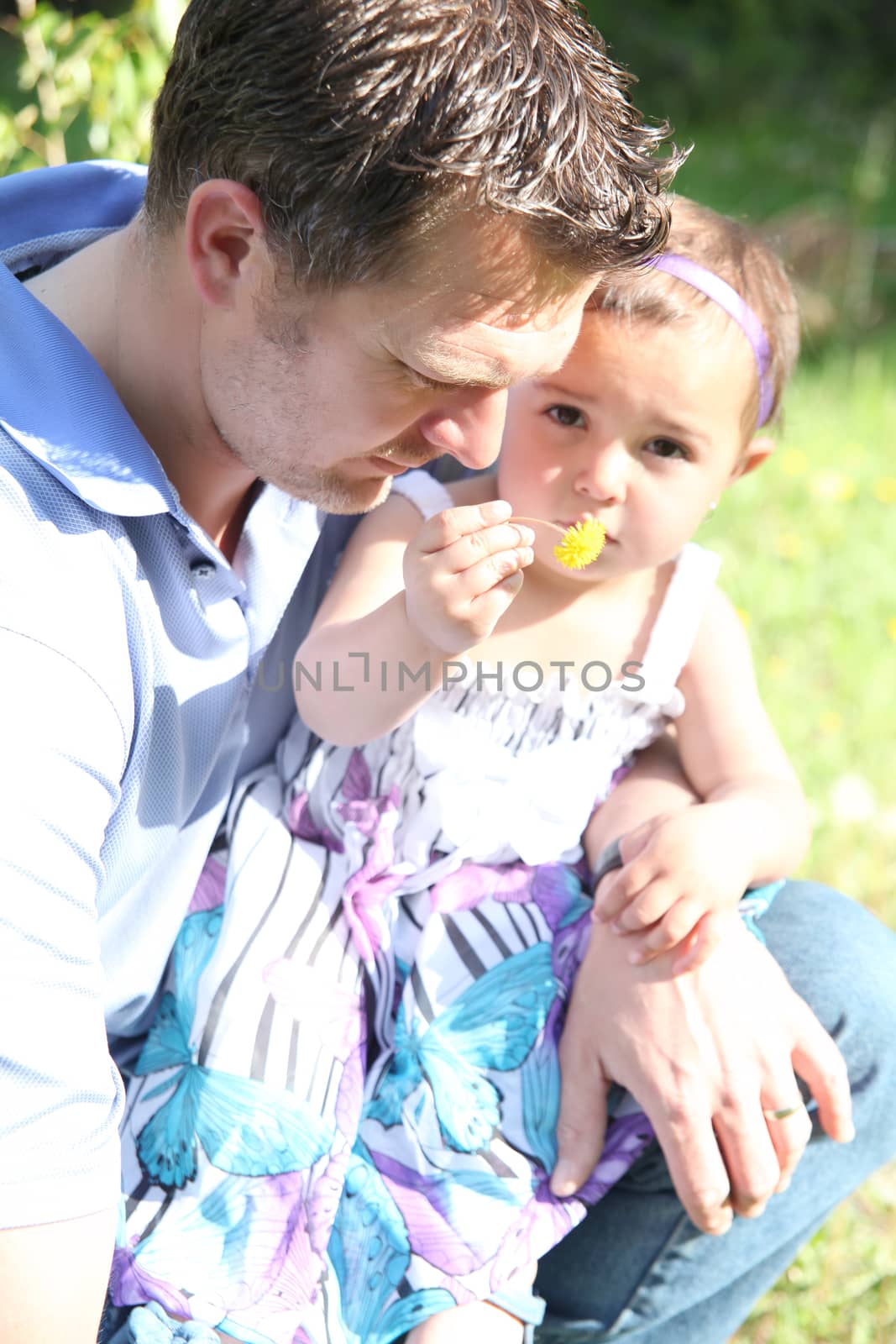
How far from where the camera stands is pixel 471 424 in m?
1.59

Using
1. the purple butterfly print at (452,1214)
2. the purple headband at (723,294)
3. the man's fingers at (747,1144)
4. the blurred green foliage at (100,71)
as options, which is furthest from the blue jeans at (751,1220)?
the blurred green foliage at (100,71)

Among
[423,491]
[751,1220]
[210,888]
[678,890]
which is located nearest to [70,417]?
[423,491]

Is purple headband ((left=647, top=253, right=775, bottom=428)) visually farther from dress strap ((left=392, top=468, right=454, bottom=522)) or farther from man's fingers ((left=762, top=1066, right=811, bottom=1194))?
man's fingers ((left=762, top=1066, right=811, bottom=1194))

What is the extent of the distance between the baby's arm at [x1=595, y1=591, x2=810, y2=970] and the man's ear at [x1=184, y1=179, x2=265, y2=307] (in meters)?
0.82

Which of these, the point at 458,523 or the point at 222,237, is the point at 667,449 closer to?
the point at 458,523

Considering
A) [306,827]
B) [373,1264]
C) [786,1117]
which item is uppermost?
[306,827]

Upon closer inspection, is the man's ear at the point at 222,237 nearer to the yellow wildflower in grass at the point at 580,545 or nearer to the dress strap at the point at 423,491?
the dress strap at the point at 423,491

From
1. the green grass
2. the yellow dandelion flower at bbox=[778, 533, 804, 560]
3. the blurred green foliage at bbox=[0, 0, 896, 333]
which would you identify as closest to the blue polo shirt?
the blurred green foliage at bbox=[0, 0, 896, 333]

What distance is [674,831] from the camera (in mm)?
1676

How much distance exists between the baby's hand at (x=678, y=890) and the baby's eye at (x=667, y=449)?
0.49m

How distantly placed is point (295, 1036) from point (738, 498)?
9.76 ft

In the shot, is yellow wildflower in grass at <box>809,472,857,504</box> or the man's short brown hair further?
yellow wildflower in grass at <box>809,472,857,504</box>

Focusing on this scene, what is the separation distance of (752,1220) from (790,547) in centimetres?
250

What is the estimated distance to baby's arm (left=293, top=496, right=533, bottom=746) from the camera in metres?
1.54
